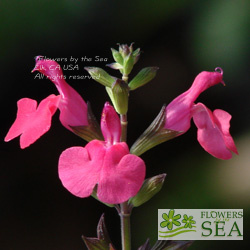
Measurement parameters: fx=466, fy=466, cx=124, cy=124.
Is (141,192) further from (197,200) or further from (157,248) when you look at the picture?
(197,200)

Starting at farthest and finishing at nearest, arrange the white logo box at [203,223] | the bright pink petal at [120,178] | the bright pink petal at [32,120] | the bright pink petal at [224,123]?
the white logo box at [203,223] < the bright pink petal at [224,123] < the bright pink petal at [32,120] < the bright pink petal at [120,178]

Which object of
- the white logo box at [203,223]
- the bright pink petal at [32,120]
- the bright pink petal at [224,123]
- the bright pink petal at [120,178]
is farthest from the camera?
the white logo box at [203,223]

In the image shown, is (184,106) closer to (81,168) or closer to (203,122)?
(203,122)

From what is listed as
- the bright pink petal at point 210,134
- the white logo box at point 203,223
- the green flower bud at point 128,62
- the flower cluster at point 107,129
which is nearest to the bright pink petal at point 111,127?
the flower cluster at point 107,129

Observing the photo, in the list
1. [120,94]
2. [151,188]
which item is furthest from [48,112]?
[151,188]

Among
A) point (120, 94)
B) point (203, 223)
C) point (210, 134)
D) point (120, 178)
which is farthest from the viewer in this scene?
point (203, 223)

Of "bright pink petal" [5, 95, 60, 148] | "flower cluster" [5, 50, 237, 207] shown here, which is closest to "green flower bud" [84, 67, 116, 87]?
"flower cluster" [5, 50, 237, 207]

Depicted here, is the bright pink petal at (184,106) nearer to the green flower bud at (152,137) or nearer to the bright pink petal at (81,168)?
the green flower bud at (152,137)
